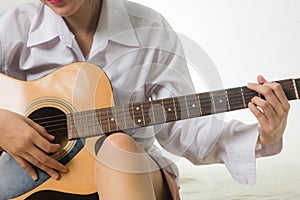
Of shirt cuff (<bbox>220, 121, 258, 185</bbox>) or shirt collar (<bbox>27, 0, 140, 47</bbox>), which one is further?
shirt collar (<bbox>27, 0, 140, 47</bbox>)

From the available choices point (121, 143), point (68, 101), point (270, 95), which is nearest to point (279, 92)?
point (270, 95)

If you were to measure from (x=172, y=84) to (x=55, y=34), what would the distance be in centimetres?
25

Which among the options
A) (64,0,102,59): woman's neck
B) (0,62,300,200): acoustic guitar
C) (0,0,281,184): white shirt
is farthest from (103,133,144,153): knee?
(64,0,102,59): woman's neck

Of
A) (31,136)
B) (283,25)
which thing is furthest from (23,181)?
(283,25)

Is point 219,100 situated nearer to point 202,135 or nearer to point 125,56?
point 202,135

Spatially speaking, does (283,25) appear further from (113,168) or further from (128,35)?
(113,168)

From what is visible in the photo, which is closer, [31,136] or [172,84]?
[31,136]

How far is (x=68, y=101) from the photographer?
1086mm

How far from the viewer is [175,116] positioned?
3.42 feet

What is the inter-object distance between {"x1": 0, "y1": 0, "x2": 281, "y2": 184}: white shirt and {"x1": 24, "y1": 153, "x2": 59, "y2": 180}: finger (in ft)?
0.61

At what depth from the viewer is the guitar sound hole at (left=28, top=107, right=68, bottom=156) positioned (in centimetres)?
108

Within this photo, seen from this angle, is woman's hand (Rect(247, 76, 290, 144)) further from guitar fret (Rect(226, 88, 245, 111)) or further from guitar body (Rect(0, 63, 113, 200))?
guitar body (Rect(0, 63, 113, 200))

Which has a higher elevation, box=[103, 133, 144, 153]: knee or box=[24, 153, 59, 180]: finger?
box=[103, 133, 144, 153]: knee

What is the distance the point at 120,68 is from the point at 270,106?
0.32 m
